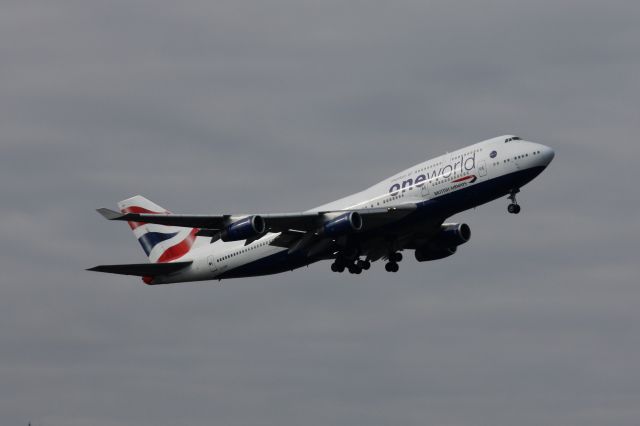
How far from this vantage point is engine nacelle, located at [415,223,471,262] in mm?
69625

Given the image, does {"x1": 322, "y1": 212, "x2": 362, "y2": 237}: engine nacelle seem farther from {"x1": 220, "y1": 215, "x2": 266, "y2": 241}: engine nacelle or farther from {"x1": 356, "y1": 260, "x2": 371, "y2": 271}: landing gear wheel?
{"x1": 356, "y1": 260, "x2": 371, "y2": 271}: landing gear wheel

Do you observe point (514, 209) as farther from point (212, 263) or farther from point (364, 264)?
point (212, 263)

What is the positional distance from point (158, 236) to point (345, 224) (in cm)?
2027

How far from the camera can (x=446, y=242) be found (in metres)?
70.1

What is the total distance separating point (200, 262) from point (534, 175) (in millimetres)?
22179

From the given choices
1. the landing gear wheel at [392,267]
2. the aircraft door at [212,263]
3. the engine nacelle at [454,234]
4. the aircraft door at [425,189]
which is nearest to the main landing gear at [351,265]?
the landing gear wheel at [392,267]

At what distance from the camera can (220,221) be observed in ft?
206

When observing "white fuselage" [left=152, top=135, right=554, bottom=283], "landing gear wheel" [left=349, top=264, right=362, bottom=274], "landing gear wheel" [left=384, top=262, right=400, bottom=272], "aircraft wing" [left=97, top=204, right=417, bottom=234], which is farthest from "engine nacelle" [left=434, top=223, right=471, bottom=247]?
"aircraft wing" [left=97, top=204, right=417, bottom=234]

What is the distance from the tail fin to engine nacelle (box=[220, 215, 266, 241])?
1306cm

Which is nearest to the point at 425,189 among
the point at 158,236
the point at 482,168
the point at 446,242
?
the point at 482,168

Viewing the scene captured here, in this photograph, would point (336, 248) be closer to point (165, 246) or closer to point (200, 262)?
point (200, 262)

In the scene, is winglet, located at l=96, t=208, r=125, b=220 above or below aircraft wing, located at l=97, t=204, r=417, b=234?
below

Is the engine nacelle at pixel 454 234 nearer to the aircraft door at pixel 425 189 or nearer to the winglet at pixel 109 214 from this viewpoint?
the aircraft door at pixel 425 189

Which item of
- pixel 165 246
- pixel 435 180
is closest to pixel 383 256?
pixel 435 180
